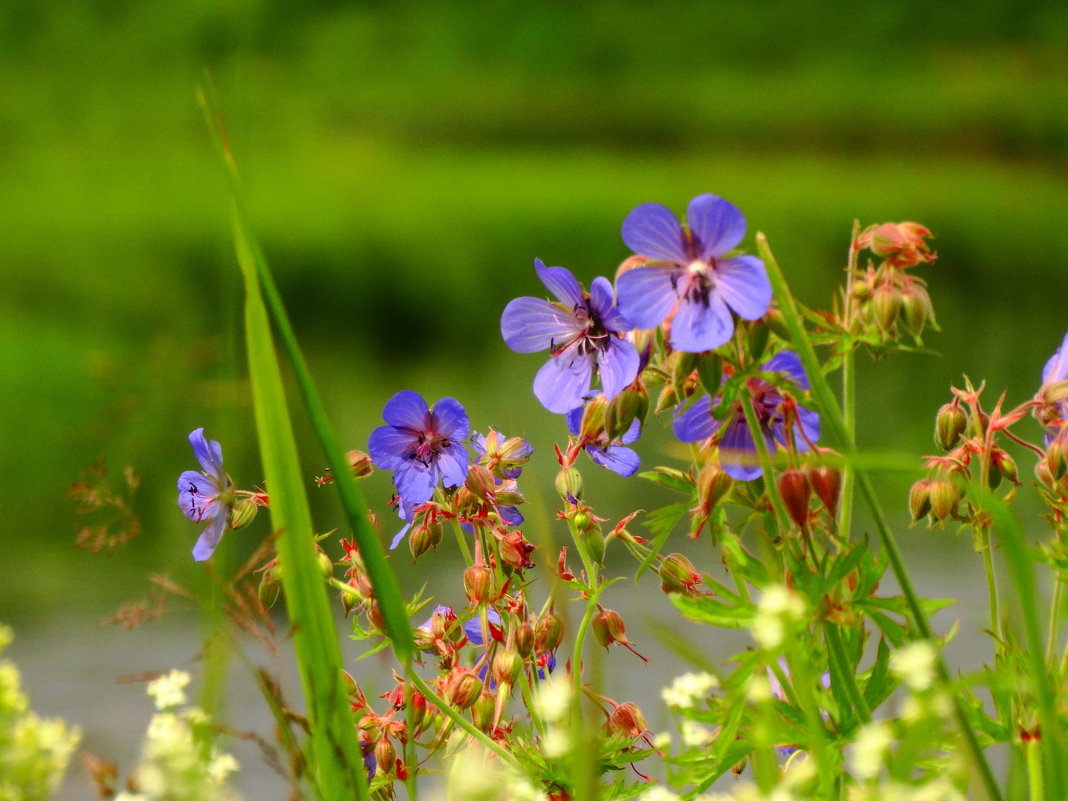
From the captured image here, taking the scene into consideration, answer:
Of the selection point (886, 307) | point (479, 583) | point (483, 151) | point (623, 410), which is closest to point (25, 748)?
point (479, 583)

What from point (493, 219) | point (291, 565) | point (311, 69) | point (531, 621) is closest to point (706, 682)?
point (531, 621)

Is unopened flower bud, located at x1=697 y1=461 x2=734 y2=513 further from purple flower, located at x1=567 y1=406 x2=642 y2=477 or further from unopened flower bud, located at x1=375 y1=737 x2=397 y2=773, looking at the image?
unopened flower bud, located at x1=375 y1=737 x2=397 y2=773

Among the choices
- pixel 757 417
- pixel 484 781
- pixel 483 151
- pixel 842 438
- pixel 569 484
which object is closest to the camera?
pixel 484 781

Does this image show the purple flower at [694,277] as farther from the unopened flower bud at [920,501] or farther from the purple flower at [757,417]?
the unopened flower bud at [920,501]

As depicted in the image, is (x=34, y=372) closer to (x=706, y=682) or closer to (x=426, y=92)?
(x=706, y=682)

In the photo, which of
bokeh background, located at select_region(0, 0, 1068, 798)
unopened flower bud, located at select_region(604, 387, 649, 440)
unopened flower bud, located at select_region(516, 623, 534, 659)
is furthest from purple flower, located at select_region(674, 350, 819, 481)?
bokeh background, located at select_region(0, 0, 1068, 798)

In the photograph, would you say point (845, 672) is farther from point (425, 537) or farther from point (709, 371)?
point (425, 537)
